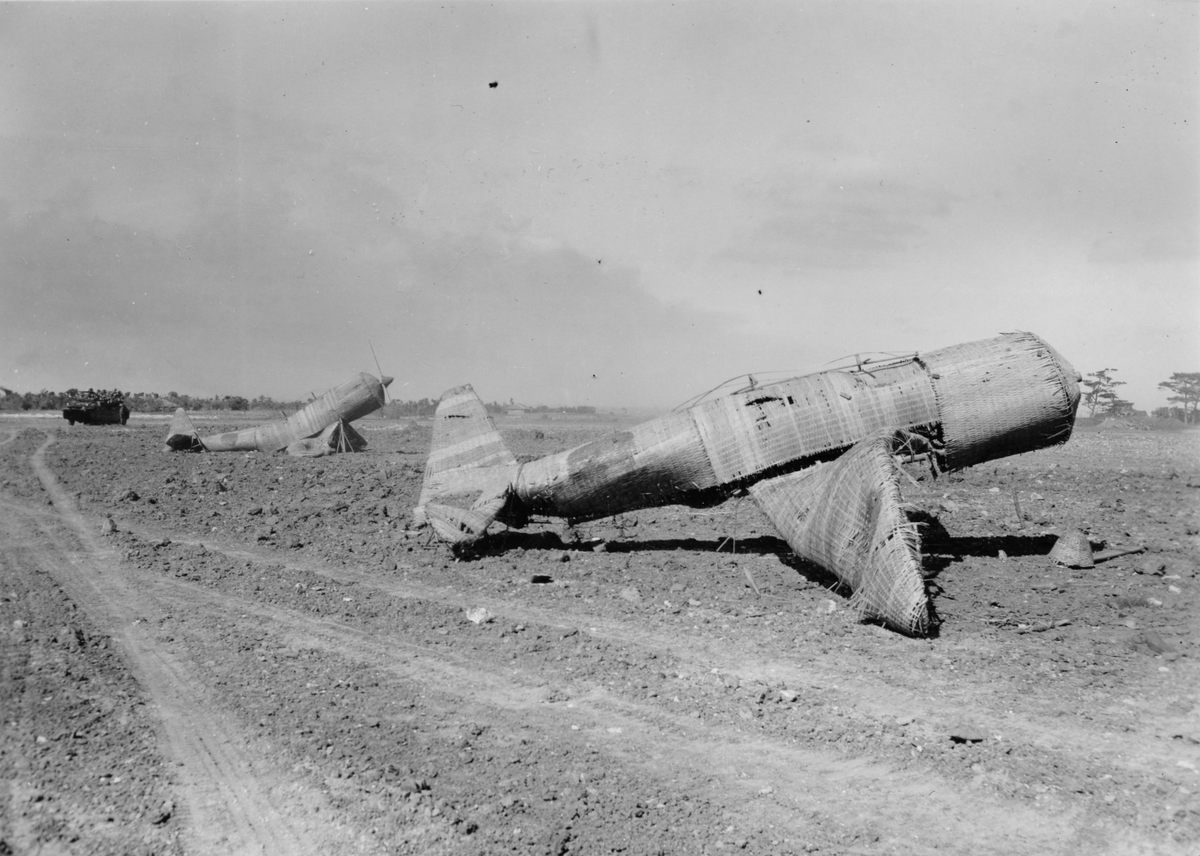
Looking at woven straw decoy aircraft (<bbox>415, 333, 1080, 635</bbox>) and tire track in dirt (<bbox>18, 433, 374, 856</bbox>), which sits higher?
woven straw decoy aircraft (<bbox>415, 333, 1080, 635</bbox>)

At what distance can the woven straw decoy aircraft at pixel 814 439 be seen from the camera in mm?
8695

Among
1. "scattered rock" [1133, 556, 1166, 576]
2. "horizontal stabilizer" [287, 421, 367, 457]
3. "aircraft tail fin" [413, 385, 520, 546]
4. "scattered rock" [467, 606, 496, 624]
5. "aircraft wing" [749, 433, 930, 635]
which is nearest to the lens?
"aircraft wing" [749, 433, 930, 635]

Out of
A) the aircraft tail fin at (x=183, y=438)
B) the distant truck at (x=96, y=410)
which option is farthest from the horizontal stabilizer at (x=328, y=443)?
the distant truck at (x=96, y=410)

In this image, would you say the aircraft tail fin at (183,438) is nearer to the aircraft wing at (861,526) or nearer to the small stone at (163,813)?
the aircraft wing at (861,526)

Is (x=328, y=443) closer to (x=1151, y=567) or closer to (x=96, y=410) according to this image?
(x=1151, y=567)

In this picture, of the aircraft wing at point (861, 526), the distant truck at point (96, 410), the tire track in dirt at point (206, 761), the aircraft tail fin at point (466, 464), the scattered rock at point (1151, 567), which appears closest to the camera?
the tire track in dirt at point (206, 761)

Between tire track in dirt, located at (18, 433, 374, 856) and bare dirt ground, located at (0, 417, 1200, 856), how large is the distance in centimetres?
2

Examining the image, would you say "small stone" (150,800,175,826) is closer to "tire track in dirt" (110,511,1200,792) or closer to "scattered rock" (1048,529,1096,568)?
"tire track in dirt" (110,511,1200,792)

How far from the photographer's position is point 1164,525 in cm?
1143

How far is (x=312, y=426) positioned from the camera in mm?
25516

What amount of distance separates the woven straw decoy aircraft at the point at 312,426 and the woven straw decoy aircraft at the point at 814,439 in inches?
659

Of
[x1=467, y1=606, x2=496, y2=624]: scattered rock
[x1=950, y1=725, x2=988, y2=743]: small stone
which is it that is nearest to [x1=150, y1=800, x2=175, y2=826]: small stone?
[x1=467, y1=606, x2=496, y2=624]: scattered rock

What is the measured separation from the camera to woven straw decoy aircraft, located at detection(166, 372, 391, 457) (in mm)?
25312

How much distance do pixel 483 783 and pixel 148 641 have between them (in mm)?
4177
